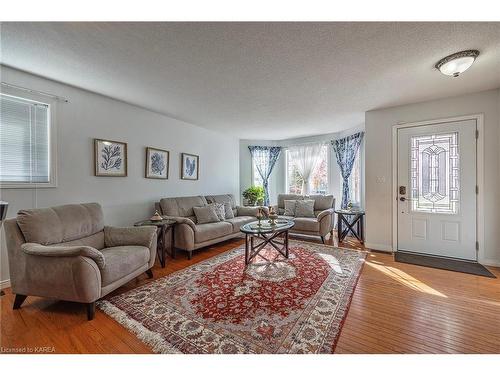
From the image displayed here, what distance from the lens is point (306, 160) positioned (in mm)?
5746

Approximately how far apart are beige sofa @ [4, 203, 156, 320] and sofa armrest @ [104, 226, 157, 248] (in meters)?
0.10

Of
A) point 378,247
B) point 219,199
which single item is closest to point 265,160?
point 219,199

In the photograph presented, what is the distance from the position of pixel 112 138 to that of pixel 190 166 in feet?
5.18

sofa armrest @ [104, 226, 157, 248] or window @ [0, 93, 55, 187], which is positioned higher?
window @ [0, 93, 55, 187]

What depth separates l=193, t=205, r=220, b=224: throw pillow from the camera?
13.0 ft

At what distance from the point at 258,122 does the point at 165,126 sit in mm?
1824

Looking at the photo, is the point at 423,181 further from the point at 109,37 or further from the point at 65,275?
the point at 65,275

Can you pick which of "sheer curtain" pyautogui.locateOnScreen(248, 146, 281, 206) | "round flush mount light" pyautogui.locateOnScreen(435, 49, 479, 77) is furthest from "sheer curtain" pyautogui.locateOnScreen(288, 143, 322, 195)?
"round flush mount light" pyautogui.locateOnScreen(435, 49, 479, 77)

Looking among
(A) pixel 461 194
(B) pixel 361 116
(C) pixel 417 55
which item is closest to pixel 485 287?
(A) pixel 461 194

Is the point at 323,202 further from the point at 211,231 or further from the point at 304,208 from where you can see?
the point at 211,231

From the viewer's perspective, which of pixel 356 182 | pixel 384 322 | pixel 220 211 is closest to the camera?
pixel 384 322

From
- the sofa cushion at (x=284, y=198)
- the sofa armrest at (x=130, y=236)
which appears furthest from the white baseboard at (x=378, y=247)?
the sofa armrest at (x=130, y=236)

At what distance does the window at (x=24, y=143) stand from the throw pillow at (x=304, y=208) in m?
4.10

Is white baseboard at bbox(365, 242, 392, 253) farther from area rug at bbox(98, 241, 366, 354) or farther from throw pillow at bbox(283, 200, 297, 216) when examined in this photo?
throw pillow at bbox(283, 200, 297, 216)
